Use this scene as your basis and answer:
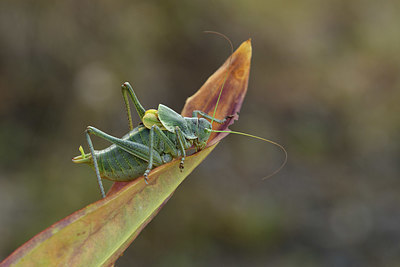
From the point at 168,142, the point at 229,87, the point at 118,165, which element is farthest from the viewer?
the point at 168,142

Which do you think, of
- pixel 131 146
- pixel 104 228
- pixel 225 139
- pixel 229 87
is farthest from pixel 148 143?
pixel 225 139

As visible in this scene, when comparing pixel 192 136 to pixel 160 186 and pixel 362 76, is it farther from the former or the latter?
pixel 362 76

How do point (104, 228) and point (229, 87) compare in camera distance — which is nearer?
point (104, 228)

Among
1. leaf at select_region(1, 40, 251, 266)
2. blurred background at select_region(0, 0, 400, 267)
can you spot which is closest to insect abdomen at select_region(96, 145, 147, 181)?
leaf at select_region(1, 40, 251, 266)

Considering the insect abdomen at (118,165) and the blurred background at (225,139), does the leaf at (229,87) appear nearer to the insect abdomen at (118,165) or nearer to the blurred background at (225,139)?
the insect abdomen at (118,165)

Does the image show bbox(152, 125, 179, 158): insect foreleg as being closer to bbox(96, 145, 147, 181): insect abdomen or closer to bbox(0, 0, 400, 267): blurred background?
bbox(96, 145, 147, 181): insect abdomen

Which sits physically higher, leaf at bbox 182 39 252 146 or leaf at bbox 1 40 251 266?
leaf at bbox 182 39 252 146

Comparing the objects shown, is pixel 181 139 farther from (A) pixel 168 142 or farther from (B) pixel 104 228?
(B) pixel 104 228
